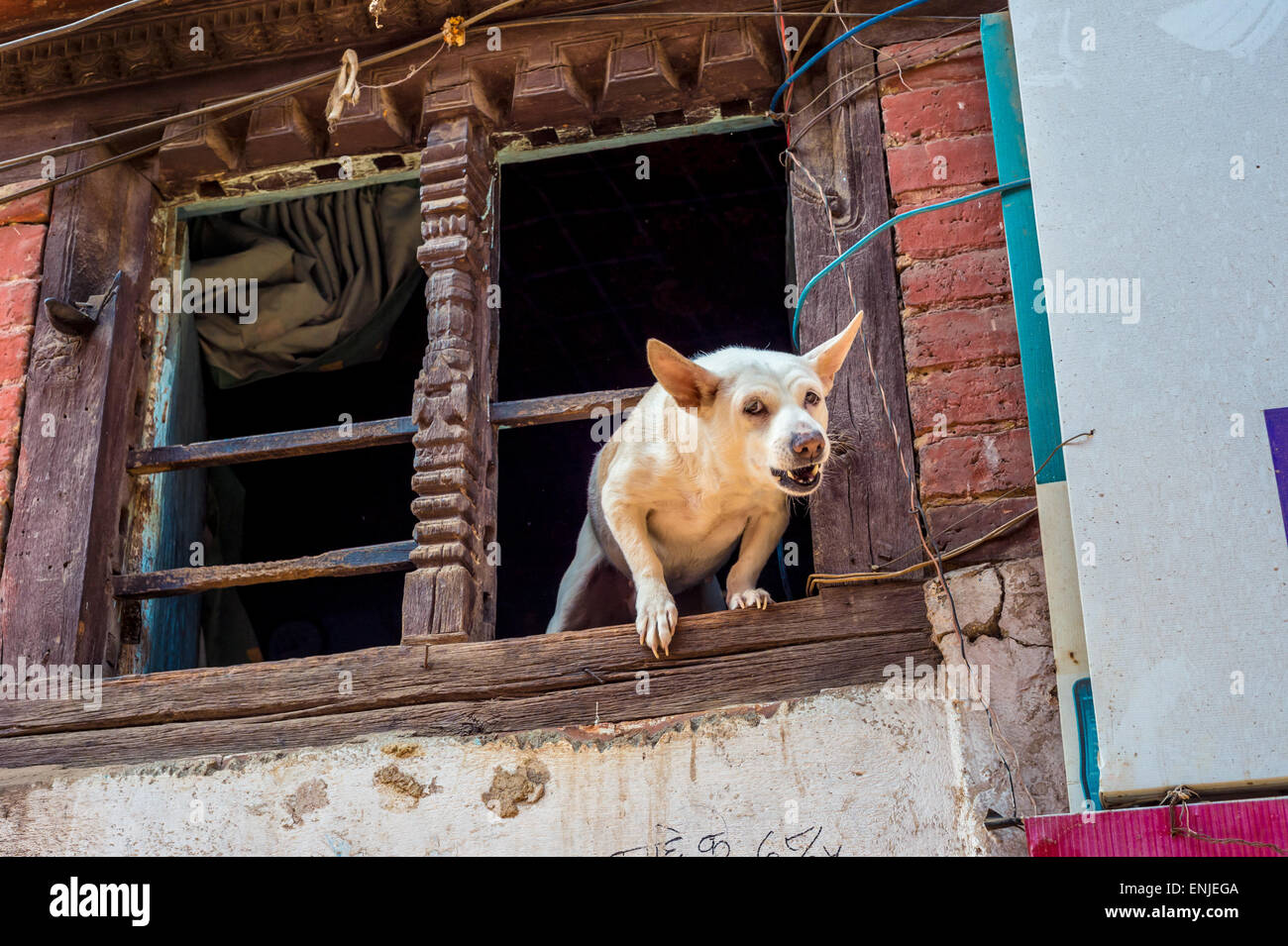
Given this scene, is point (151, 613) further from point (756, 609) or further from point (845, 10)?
point (845, 10)

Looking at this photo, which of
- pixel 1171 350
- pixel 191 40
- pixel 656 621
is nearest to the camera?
pixel 1171 350

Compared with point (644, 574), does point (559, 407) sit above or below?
above

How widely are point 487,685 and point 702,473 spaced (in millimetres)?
916

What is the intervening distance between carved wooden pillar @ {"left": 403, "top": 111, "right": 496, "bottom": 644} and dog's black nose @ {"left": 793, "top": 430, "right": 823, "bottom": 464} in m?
1.08

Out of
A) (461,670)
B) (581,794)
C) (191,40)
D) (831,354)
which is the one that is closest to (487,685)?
(461,670)

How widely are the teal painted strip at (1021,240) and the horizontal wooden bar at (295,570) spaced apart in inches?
73.6

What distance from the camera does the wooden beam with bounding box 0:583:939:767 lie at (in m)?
3.55

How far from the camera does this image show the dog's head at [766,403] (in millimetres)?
3561

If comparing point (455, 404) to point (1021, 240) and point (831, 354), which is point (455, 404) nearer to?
point (831, 354)

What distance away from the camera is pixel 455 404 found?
4.15 meters

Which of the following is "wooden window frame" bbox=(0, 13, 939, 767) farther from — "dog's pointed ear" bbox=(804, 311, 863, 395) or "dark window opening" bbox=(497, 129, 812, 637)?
"dark window opening" bbox=(497, 129, 812, 637)

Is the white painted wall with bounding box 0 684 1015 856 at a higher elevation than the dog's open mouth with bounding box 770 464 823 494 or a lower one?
lower

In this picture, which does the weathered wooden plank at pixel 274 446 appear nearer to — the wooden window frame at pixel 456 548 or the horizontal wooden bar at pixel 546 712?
the wooden window frame at pixel 456 548

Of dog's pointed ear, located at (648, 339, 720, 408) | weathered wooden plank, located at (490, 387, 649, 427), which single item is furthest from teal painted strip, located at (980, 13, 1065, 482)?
weathered wooden plank, located at (490, 387, 649, 427)
